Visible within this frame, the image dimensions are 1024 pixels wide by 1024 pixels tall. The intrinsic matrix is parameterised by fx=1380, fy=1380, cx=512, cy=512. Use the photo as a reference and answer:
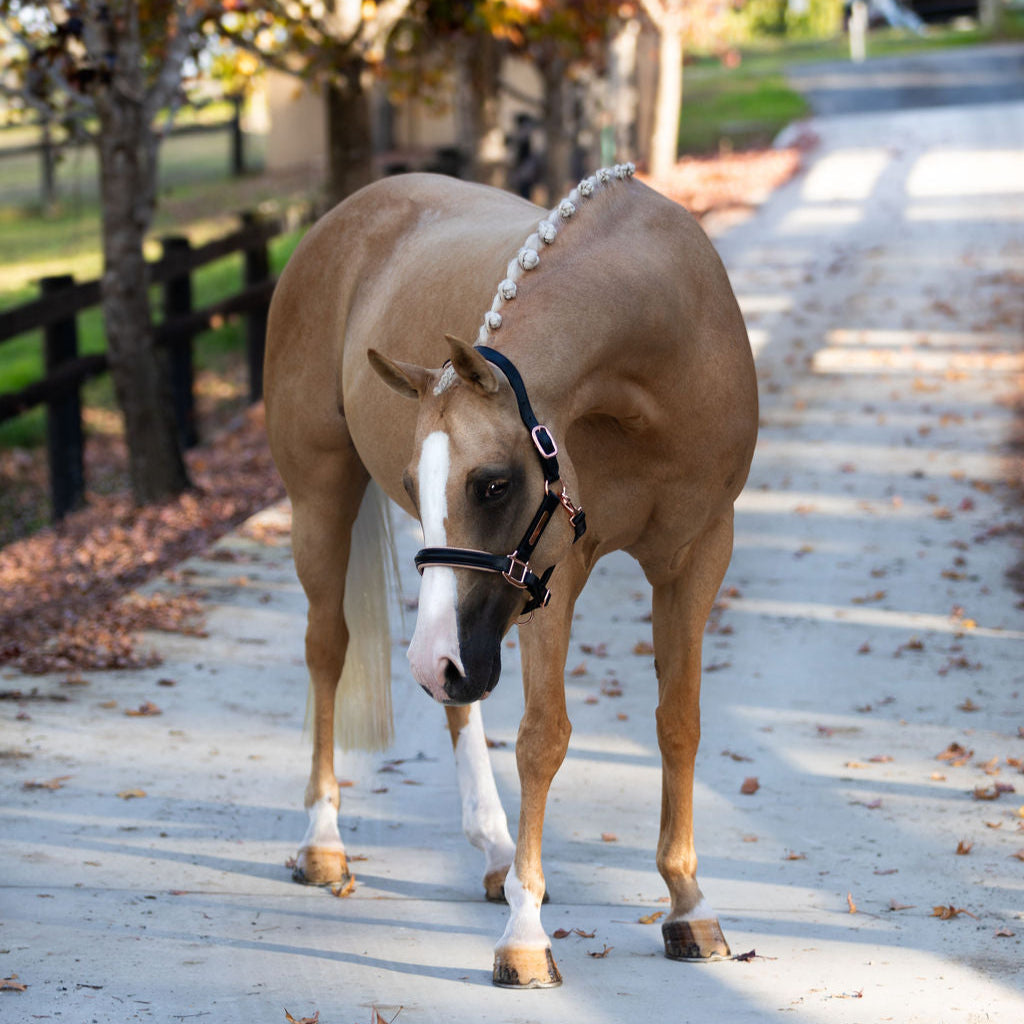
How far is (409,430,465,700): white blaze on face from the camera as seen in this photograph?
8.98 ft

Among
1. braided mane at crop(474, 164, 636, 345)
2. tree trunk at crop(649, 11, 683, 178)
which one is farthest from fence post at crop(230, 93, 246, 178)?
braided mane at crop(474, 164, 636, 345)

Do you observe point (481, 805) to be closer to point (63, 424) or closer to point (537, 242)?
point (537, 242)

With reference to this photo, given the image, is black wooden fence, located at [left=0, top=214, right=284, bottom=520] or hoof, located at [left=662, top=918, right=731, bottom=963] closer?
hoof, located at [left=662, top=918, right=731, bottom=963]

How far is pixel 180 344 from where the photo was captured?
9.66 metres

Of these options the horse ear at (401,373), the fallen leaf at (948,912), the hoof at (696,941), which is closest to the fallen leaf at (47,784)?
the hoof at (696,941)

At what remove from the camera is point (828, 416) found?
930cm

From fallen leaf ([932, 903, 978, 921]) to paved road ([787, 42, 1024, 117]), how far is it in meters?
26.0

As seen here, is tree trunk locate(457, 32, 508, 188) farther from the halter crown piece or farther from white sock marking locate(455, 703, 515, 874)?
the halter crown piece

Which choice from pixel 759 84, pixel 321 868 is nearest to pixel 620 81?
pixel 759 84

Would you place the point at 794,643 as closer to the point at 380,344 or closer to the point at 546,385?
the point at 380,344

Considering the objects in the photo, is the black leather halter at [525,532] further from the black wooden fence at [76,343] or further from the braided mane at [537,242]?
the black wooden fence at [76,343]

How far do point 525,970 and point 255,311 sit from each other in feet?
27.6

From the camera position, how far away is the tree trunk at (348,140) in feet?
34.6

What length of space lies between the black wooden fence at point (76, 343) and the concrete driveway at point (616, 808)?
1615mm
